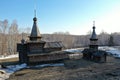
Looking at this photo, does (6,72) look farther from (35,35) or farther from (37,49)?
(35,35)

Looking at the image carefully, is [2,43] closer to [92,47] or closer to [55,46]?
[55,46]

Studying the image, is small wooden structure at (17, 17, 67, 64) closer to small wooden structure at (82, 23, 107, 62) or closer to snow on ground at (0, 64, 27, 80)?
snow on ground at (0, 64, 27, 80)

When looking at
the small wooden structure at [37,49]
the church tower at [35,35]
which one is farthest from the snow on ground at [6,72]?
the church tower at [35,35]

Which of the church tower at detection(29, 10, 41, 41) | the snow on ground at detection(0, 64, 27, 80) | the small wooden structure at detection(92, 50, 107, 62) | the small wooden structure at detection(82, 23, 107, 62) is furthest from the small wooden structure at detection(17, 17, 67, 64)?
the small wooden structure at detection(92, 50, 107, 62)

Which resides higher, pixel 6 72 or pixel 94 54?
Result: pixel 94 54

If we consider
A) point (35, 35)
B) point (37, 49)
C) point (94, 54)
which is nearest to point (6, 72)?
point (37, 49)

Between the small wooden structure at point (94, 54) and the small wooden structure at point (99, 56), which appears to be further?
the small wooden structure at point (94, 54)

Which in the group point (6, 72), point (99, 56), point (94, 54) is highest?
point (94, 54)

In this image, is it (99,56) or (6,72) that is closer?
(6,72)

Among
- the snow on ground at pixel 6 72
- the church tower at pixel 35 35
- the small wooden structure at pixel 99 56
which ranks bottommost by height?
the snow on ground at pixel 6 72

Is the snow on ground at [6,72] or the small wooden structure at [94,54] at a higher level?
the small wooden structure at [94,54]

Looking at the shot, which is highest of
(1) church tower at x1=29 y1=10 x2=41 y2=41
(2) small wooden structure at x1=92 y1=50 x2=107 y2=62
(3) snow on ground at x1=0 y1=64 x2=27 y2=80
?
(1) church tower at x1=29 y1=10 x2=41 y2=41

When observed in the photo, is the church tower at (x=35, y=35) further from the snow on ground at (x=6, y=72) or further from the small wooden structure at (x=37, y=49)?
the snow on ground at (x=6, y=72)

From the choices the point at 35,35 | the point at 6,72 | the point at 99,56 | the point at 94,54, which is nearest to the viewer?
the point at 6,72
